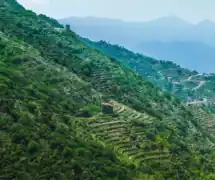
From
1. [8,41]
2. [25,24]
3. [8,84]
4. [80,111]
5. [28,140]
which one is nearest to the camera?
[28,140]

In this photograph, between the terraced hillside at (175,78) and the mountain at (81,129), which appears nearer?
the mountain at (81,129)

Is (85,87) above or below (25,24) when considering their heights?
below

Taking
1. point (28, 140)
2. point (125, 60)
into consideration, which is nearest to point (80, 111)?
point (28, 140)

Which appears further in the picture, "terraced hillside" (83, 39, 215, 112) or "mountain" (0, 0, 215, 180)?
"terraced hillside" (83, 39, 215, 112)

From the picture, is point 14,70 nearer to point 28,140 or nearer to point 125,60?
point 28,140
